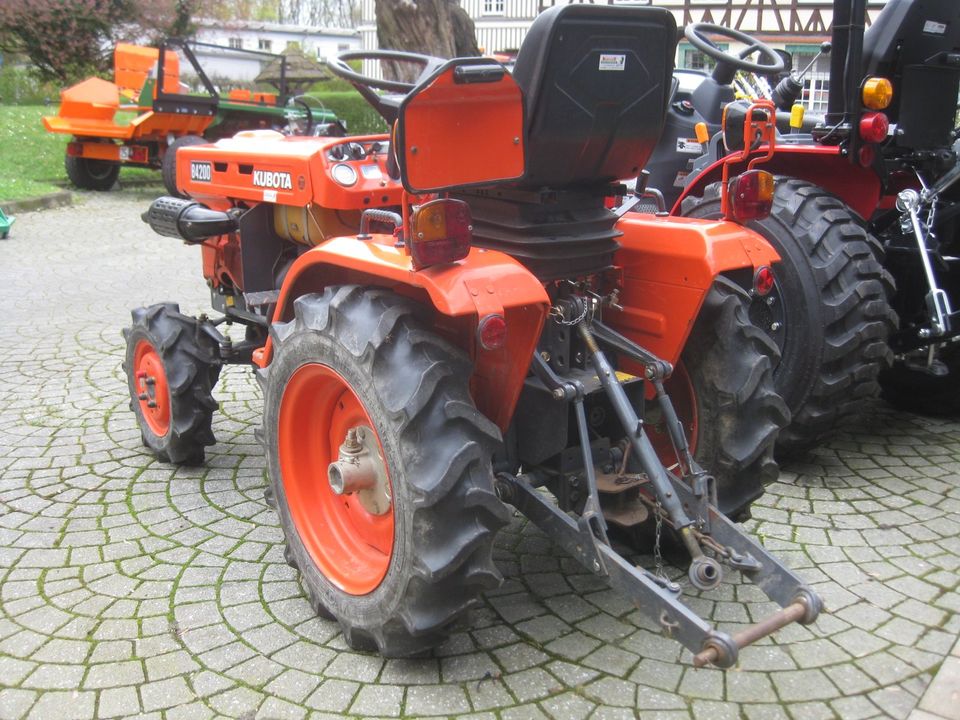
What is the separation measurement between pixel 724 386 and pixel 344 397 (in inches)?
49.0

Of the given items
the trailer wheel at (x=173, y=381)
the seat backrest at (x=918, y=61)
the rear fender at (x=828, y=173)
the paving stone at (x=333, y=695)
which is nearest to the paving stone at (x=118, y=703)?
the paving stone at (x=333, y=695)

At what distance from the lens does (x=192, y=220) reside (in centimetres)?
408

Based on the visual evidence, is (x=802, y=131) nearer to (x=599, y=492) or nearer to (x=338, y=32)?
(x=599, y=492)

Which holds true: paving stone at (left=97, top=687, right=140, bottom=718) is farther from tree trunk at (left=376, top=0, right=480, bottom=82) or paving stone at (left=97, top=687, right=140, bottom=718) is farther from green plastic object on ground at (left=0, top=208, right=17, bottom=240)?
green plastic object on ground at (left=0, top=208, right=17, bottom=240)

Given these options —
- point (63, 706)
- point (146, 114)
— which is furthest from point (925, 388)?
point (146, 114)

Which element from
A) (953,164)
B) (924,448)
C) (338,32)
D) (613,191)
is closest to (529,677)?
(613,191)

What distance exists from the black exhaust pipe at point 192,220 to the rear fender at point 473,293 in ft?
4.21

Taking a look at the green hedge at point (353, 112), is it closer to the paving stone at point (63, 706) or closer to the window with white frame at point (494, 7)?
the window with white frame at point (494, 7)

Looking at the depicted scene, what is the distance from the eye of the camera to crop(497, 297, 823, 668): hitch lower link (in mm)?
2324

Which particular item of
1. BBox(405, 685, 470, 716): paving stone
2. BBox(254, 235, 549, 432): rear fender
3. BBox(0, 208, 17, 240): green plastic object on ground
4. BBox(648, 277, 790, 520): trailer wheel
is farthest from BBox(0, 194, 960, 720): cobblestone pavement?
BBox(0, 208, 17, 240): green plastic object on ground

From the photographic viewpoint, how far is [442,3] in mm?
10320

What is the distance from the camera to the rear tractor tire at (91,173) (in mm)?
14258

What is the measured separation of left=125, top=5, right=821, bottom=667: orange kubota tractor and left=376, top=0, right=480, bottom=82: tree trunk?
7.43m

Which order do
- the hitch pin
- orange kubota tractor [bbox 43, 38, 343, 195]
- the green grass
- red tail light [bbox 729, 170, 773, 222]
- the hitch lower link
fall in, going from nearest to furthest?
the hitch pin
the hitch lower link
red tail light [bbox 729, 170, 773, 222]
orange kubota tractor [bbox 43, 38, 343, 195]
the green grass
